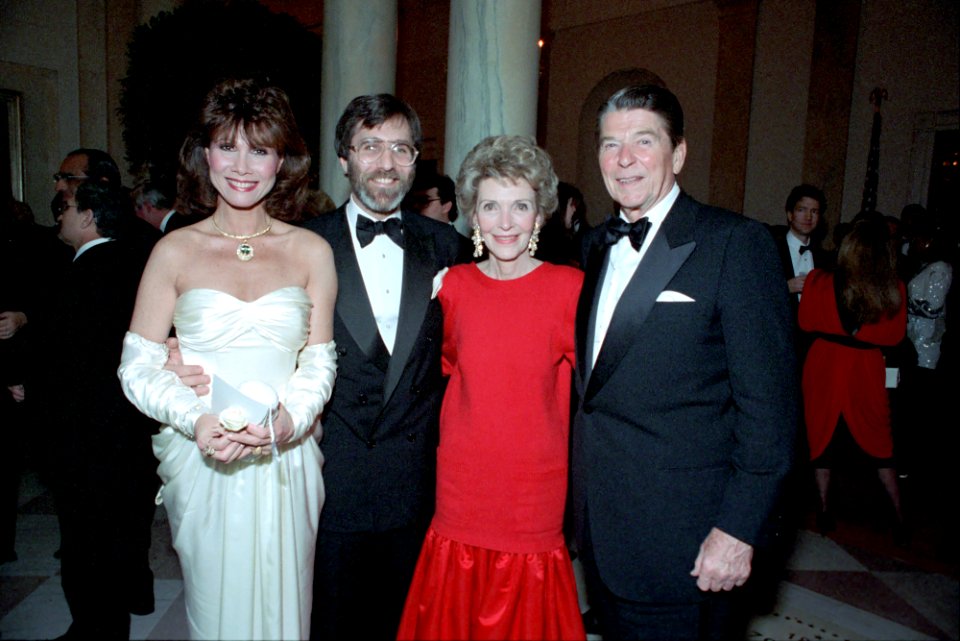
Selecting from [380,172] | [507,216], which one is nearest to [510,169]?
[507,216]

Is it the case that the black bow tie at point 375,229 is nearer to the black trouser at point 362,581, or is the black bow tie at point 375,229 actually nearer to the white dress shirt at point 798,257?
the black trouser at point 362,581

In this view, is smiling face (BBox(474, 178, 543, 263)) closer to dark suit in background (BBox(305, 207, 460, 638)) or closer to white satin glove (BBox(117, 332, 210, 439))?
dark suit in background (BBox(305, 207, 460, 638))

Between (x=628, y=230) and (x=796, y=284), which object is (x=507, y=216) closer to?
(x=628, y=230)

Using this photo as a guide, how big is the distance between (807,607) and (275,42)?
6.11 metres

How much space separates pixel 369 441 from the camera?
2.17 m

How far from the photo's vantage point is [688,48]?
8867mm

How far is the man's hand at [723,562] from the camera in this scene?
165 cm

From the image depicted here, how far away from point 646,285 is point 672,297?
74mm

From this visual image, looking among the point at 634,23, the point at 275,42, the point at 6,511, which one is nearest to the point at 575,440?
the point at 6,511

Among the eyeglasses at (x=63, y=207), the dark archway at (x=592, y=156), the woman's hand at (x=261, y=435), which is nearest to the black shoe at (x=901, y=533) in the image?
the woman's hand at (x=261, y=435)

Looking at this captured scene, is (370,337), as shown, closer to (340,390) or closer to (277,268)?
(340,390)

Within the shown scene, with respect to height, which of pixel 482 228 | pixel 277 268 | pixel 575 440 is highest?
pixel 482 228

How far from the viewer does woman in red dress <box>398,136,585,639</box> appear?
81.9 inches

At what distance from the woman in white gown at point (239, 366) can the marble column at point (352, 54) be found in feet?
11.8
